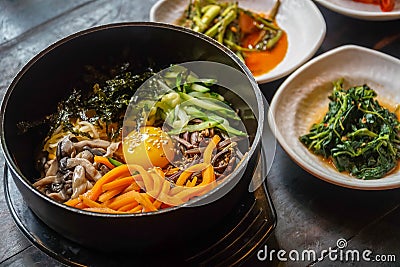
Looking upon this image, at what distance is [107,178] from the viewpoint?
1.68 metres

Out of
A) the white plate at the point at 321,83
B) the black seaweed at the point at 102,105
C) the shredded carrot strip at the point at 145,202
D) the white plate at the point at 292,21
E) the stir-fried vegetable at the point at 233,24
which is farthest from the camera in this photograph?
the stir-fried vegetable at the point at 233,24

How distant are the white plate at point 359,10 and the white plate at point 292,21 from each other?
9 cm

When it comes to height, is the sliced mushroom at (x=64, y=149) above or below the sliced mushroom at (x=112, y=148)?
above

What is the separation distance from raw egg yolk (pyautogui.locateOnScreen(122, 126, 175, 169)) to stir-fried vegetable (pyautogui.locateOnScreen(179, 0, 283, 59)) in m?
0.77

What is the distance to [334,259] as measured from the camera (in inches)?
69.9

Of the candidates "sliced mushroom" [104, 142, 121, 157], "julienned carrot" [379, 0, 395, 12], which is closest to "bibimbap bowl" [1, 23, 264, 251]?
"sliced mushroom" [104, 142, 121, 157]

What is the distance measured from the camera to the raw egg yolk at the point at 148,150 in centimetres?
179

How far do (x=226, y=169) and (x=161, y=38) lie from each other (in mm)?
562

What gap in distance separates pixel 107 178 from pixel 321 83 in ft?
3.42

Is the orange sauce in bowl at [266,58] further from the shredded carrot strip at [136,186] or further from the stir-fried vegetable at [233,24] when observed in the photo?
the shredded carrot strip at [136,186]

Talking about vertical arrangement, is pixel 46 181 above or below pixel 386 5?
above

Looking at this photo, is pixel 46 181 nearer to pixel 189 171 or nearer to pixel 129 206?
pixel 129 206

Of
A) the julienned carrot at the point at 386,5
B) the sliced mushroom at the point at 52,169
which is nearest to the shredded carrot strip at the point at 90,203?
the sliced mushroom at the point at 52,169

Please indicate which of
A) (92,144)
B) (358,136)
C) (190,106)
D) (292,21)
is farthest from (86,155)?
(292,21)
